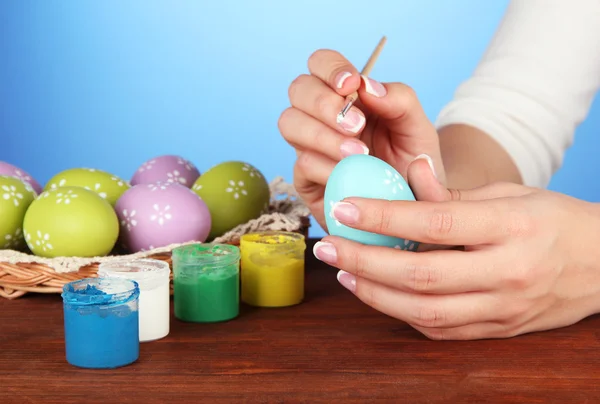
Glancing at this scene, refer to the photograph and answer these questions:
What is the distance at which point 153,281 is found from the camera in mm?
905

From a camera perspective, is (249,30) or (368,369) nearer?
(368,369)

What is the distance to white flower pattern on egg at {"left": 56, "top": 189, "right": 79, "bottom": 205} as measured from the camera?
3.62 ft

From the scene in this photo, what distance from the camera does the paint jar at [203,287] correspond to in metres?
0.97

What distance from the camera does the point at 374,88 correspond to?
1044 mm

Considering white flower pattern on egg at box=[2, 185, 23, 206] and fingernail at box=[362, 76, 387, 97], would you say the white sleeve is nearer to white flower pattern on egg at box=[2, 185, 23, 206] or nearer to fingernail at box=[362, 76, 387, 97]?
fingernail at box=[362, 76, 387, 97]

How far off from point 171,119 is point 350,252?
2744mm

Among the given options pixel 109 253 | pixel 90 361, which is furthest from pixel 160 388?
pixel 109 253

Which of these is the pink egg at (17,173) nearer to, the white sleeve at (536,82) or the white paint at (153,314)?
the white paint at (153,314)

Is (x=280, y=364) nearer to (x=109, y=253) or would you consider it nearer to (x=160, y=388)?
(x=160, y=388)

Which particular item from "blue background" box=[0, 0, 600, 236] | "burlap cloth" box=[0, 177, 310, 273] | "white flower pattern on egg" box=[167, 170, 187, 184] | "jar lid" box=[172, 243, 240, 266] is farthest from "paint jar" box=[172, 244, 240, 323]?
"blue background" box=[0, 0, 600, 236]

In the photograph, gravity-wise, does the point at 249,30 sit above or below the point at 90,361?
above

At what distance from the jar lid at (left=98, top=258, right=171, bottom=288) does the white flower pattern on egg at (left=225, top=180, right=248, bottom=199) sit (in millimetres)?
358

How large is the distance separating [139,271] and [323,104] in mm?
339

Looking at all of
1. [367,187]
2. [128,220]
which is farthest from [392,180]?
[128,220]
